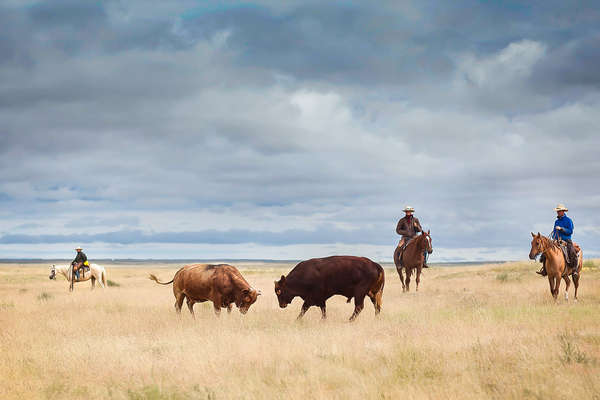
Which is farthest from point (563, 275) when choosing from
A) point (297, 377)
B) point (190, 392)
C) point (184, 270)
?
point (190, 392)

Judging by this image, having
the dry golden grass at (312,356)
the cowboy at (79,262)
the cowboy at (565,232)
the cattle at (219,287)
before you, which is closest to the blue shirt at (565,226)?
the cowboy at (565,232)

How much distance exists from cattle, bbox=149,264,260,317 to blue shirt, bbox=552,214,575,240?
34.4 feet

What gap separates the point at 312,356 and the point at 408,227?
14.8m

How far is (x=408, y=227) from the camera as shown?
76.4ft

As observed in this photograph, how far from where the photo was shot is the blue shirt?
60.3ft

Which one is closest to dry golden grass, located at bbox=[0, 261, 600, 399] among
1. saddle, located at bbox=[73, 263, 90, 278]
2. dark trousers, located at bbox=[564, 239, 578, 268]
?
dark trousers, located at bbox=[564, 239, 578, 268]

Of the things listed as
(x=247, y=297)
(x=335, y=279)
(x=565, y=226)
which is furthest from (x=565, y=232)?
(x=247, y=297)

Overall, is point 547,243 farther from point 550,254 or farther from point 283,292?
point 283,292

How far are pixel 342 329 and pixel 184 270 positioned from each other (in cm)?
549

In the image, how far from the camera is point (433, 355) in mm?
9031

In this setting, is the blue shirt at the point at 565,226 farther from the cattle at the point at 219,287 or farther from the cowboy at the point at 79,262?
the cowboy at the point at 79,262

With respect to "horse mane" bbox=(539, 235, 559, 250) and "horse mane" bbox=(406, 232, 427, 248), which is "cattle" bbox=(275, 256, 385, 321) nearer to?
"horse mane" bbox=(539, 235, 559, 250)

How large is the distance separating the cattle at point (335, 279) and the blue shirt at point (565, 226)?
7.90 m

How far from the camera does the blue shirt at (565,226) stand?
1839 cm
